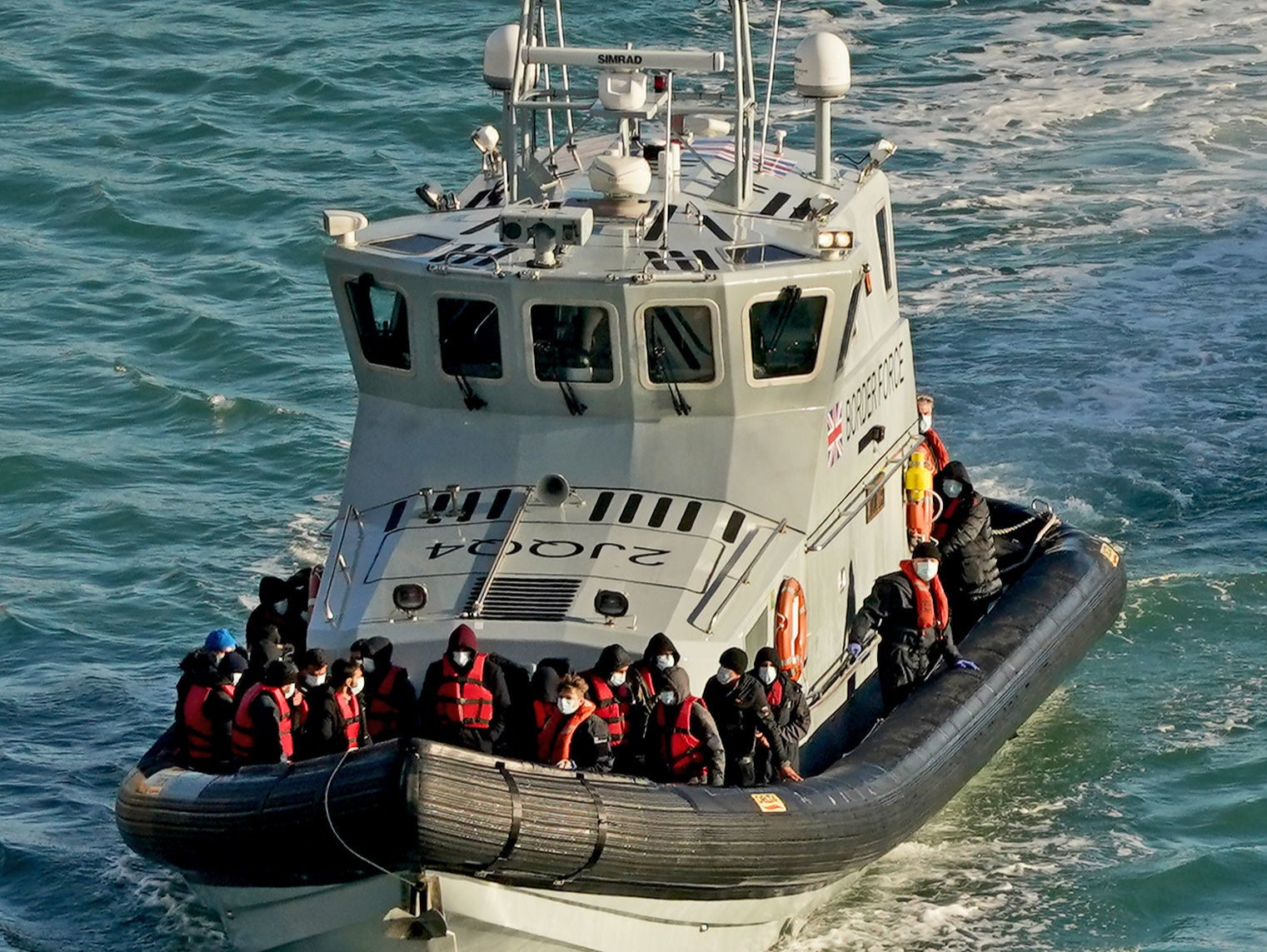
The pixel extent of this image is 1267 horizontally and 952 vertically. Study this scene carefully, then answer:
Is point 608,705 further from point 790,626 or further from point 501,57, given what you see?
point 501,57

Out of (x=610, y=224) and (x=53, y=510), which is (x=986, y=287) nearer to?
(x=53, y=510)

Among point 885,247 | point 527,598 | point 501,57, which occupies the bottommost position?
point 527,598

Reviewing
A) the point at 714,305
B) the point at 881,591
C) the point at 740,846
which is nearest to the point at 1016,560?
the point at 881,591

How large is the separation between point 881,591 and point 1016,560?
7.66ft

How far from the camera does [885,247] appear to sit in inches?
465

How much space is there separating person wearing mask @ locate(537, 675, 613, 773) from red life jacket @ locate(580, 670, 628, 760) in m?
0.06

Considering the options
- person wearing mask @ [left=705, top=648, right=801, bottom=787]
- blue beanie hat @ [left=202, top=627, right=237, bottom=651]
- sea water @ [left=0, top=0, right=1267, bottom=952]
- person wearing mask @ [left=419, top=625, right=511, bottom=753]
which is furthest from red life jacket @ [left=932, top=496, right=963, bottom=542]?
blue beanie hat @ [left=202, top=627, right=237, bottom=651]

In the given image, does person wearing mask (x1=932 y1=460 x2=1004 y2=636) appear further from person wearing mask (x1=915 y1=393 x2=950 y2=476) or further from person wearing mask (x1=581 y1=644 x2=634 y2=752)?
person wearing mask (x1=581 y1=644 x2=634 y2=752)

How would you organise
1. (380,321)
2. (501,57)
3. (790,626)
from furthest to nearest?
1. (501,57)
2. (380,321)
3. (790,626)

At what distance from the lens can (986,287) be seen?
18.7 metres

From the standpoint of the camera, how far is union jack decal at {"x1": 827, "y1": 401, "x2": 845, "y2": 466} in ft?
34.3

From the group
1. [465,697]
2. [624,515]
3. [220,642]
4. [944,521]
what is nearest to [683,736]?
[465,697]

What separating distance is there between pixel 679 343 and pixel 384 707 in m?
2.01

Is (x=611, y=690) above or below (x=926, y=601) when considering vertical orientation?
above
